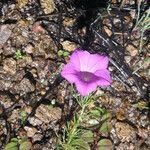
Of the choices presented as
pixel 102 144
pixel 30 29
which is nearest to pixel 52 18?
pixel 30 29

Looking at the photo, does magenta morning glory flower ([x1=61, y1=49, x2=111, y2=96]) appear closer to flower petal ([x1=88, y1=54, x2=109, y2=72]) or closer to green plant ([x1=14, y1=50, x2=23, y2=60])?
flower petal ([x1=88, y1=54, x2=109, y2=72])

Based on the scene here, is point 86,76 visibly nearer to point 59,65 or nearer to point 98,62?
point 98,62

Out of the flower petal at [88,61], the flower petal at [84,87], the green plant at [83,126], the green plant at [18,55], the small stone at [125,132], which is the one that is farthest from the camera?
the green plant at [18,55]

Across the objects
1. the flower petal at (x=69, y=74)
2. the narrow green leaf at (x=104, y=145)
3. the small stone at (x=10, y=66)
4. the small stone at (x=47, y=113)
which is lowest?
the narrow green leaf at (x=104, y=145)

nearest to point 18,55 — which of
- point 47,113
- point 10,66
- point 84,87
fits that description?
point 10,66

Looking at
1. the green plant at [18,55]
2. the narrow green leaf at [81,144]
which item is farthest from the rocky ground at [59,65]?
the narrow green leaf at [81,144]

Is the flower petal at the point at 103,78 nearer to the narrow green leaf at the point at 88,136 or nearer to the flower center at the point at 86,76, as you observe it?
the flower center at the point at 86,76

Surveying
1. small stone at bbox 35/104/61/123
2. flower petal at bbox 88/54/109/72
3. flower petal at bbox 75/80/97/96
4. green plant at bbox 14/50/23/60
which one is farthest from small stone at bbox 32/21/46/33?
flower petal at bbox 75/80/97/96
